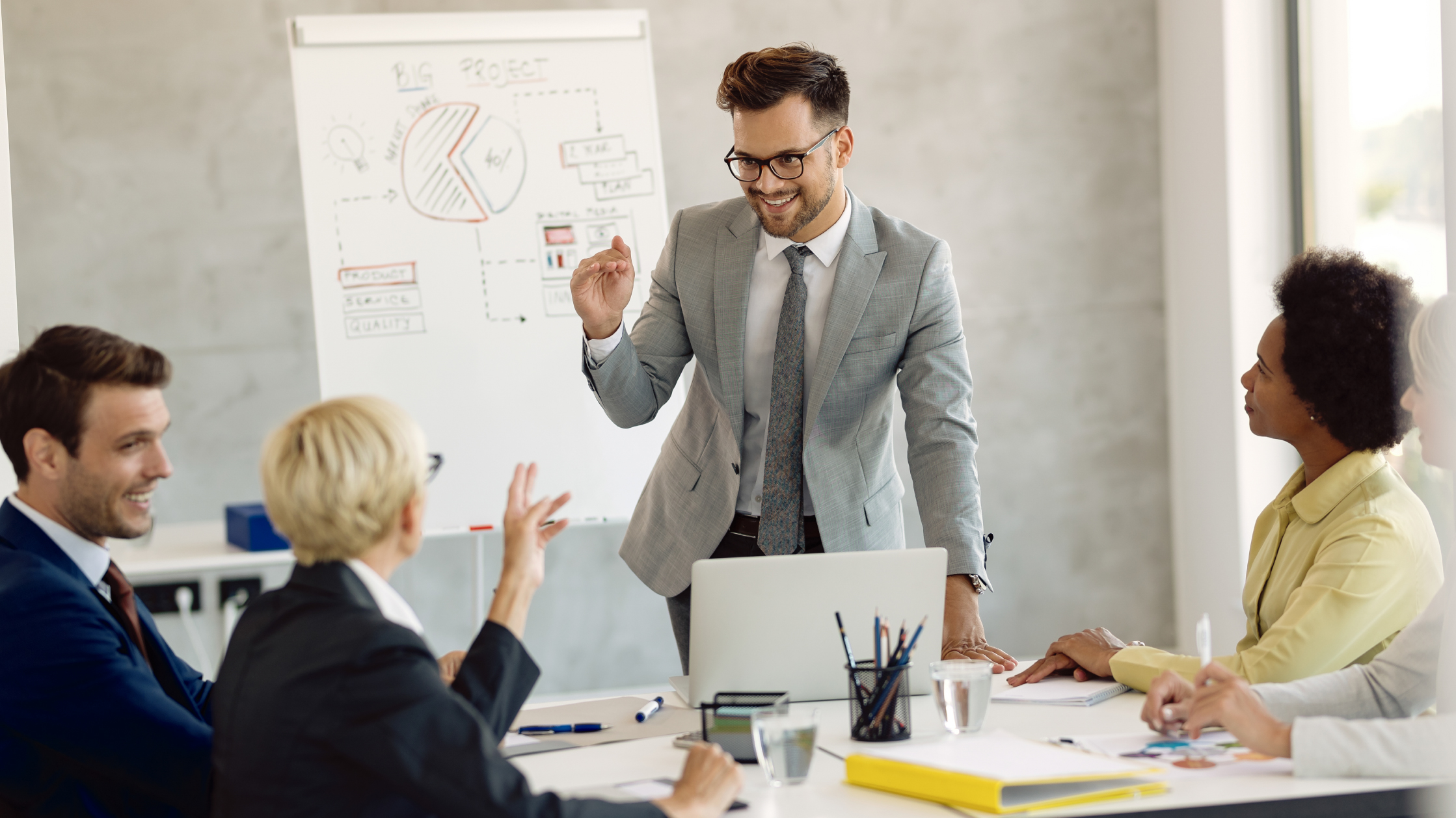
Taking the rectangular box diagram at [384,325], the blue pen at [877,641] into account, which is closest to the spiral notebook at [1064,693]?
the blue pen at [877,641]

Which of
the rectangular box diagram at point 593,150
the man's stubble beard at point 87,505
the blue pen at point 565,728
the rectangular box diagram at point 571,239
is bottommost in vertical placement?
the blue pen at point 565,728

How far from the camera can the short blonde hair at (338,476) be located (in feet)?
4.00

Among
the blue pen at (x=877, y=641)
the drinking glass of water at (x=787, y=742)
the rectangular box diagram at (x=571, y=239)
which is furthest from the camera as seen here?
the rectangular box diagram at (x=571, y=239)

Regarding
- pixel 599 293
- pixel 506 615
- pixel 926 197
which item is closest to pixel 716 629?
pixel 506 615

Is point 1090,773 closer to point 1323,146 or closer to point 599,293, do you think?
point 599,293

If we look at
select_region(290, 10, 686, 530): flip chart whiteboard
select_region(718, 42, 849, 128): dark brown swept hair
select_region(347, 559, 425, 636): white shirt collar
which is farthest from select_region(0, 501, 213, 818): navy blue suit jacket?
select_region(290, 10, 686, 530): flip chart whiteboard

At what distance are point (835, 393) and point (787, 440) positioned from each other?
129 millimetres

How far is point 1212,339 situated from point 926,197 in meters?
1.02

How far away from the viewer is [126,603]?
5.27 ft

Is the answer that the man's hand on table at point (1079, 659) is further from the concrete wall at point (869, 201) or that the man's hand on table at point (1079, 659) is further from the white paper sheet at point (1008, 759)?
the concrete wall at point (869, 201)

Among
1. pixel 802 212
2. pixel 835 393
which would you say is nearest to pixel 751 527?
pixel 835 393

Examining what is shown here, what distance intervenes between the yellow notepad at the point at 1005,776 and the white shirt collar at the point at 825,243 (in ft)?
3.69

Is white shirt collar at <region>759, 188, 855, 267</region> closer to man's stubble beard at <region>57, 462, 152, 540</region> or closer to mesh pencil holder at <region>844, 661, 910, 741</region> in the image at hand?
mesh pencil holder at <region>844, 661, 910, 741</region>

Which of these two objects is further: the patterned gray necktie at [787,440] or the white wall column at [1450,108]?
the patterned gray necktie at [787,440]
